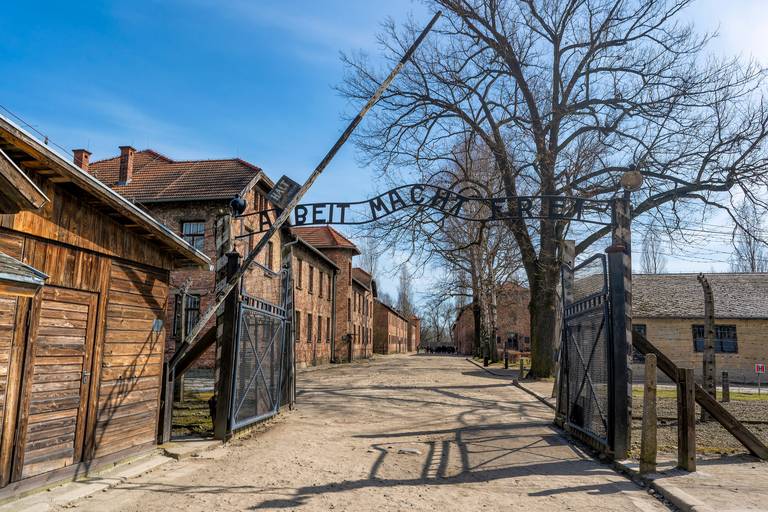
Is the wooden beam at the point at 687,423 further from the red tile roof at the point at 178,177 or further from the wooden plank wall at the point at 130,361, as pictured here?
the red tile roof at the point at 178,177

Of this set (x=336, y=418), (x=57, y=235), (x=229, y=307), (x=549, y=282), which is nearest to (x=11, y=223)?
(x=57, y=235)

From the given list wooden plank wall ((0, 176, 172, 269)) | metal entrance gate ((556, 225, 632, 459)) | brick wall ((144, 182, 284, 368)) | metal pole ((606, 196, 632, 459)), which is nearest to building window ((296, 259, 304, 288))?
brick wall ((144, 182, 284, 368))

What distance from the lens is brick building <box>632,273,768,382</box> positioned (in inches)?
1112

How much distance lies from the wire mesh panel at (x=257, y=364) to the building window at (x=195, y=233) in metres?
12.7

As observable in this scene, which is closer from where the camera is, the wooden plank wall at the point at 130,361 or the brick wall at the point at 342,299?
the wooden plank wall at the point at 130,361

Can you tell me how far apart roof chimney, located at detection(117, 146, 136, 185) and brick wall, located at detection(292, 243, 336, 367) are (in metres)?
8.57

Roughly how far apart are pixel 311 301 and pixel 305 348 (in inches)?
142

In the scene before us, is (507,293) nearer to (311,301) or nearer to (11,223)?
(311,301)

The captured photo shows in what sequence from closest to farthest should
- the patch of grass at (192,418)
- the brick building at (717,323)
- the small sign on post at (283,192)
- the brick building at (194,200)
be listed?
the small sign on post at (283,192) → the patch of grass at (192,418) → the brick building at (194,200) → the brick building at (717,323)

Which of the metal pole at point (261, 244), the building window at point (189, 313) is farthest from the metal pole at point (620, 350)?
the building window at point (189, 313)

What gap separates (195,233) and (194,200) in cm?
135

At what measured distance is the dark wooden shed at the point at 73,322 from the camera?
5371mm

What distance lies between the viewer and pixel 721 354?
2842cm

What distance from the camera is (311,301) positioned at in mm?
34688
